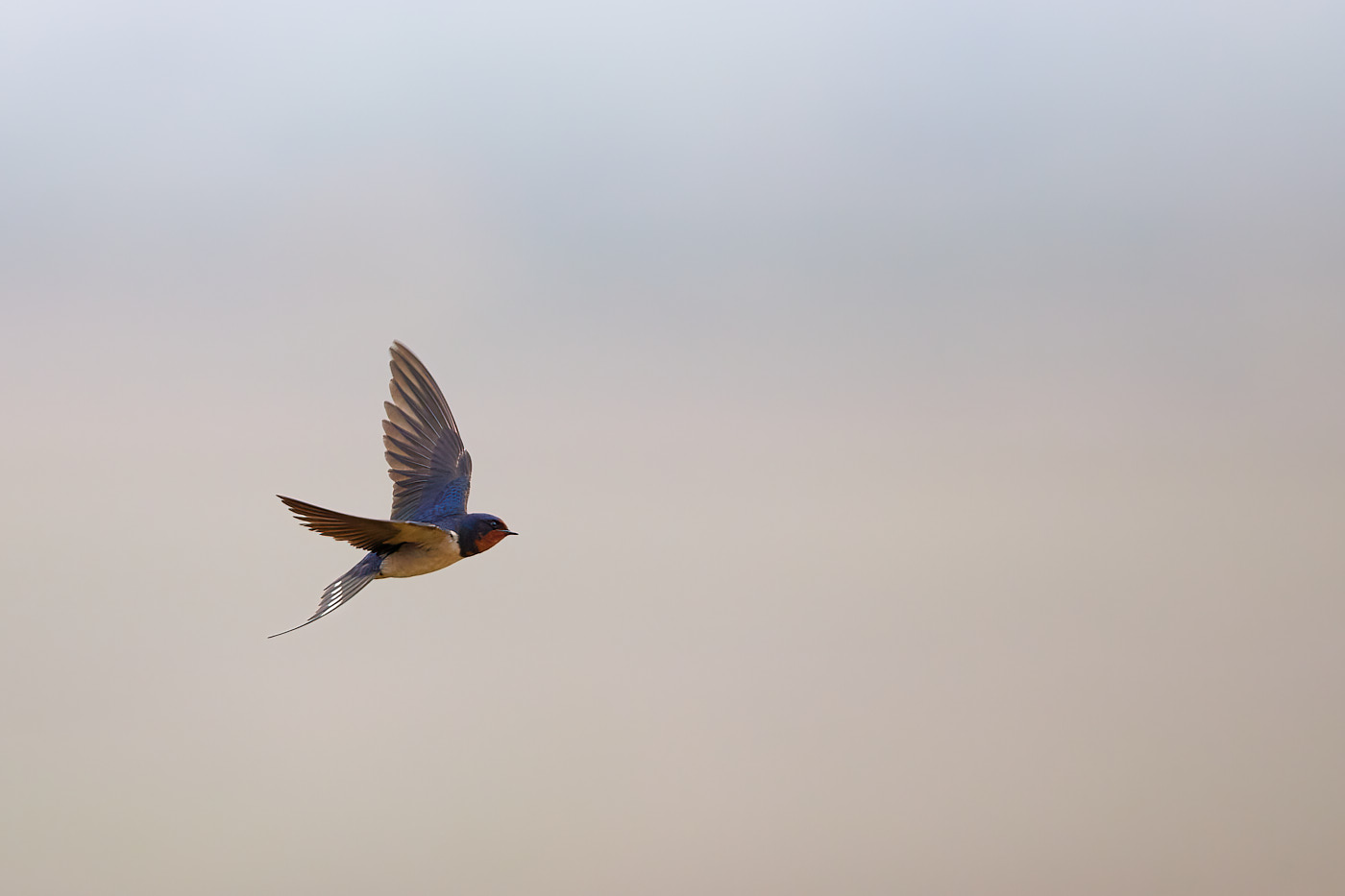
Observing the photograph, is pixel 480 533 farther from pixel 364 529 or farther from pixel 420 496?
pixel 420 496

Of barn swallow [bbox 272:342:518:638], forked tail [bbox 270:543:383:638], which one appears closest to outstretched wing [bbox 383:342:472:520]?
barn swallow [bbox 272:342:518:638]

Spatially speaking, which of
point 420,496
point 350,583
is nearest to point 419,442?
point 420,496

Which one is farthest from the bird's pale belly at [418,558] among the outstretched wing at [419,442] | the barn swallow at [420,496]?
the outstretched wing at [419,442]

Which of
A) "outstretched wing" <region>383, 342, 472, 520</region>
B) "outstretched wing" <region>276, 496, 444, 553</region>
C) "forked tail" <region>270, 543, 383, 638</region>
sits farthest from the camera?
"outstretched wing" <region>383, 342, 472, 520</region>

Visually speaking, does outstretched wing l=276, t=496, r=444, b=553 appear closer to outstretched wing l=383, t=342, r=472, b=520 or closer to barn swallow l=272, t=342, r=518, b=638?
barn swallow l=272, t=342, r=518, b=638

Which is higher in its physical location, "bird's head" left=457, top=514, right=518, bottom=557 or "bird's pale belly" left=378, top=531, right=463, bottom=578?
"bird's head" left=457, top=514, right=518, bottom=557

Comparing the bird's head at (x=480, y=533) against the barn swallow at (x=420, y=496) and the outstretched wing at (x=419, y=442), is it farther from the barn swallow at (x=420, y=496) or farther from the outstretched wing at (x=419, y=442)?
the outstretched wing at (x=419, y=442)
